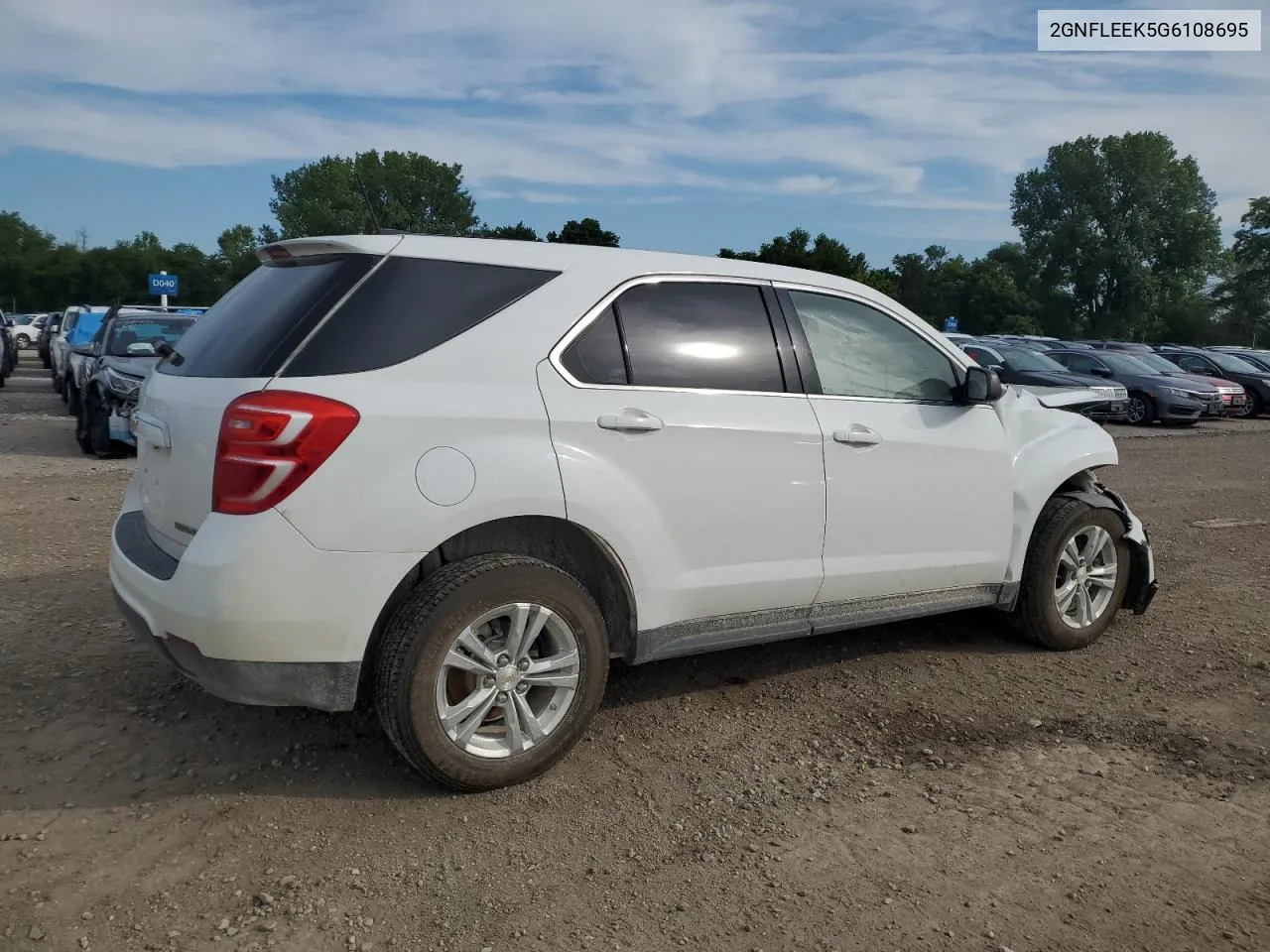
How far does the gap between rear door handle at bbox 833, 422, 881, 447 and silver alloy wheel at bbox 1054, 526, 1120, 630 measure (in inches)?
53.6

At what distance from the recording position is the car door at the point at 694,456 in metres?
3.65

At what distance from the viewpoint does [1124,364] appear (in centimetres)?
2192

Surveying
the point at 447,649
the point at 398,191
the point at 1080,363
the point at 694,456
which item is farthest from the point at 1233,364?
the point at 398,191

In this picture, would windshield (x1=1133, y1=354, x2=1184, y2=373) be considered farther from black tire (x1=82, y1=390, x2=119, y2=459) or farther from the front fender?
black tire (x1=82, y1=390, x2=119, y2=459)

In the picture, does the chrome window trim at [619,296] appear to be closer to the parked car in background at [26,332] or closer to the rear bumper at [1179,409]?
the rear bumper at [1179,409]

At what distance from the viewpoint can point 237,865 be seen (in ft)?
10.1

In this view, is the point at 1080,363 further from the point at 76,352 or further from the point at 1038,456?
the point at 1038,456

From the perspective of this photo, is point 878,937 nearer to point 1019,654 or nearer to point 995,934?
point 995,934

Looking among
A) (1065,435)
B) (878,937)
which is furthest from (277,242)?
(1065,435)

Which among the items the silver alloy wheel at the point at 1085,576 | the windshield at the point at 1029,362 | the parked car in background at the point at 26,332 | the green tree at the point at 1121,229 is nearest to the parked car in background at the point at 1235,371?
the windshield at the point at 1029,362

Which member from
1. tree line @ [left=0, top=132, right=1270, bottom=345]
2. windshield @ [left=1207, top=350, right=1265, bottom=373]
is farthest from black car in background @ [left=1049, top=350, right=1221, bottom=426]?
tree line @ [left=0, top=132, right=1270, bottom=345]

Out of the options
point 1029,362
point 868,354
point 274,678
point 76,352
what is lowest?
point 274,678

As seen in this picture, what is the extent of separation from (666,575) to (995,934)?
1.57 meters

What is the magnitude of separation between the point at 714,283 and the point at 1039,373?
57.9 ft
